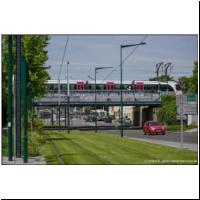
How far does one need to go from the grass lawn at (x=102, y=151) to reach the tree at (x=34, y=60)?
221 cm

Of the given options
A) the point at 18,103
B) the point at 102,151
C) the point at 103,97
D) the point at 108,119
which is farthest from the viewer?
the point at 108,119

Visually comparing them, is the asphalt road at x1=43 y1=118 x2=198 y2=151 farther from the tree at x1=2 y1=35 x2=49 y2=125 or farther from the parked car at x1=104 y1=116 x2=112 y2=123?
the tree at x1=2 y1=35 x2=49 y2=125

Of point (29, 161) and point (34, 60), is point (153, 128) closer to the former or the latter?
point (34, 60)

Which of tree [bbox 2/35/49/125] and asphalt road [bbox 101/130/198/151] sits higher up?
tree [bbox 2/35/49/125]

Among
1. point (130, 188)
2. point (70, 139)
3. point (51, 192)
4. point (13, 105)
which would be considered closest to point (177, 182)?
point (130, 188)

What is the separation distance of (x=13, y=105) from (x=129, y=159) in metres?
4.73

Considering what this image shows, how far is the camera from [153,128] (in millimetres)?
27688

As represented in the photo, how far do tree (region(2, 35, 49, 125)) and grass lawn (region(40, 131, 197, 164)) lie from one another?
86.9 inches

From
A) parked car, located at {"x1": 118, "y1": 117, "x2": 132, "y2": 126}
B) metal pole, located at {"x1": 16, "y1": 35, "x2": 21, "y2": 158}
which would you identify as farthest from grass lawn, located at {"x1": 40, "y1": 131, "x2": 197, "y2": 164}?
metal pole, located at {"x1": 16, "y1": 35, "x2": 21, "y2": 158}

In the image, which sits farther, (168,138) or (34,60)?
(34,60)

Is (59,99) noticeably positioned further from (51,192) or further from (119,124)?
(51,192)

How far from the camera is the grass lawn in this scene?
20.7 meters

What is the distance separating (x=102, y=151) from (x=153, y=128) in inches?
179

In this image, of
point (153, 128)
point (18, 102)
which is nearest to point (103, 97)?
point (153, 128)
